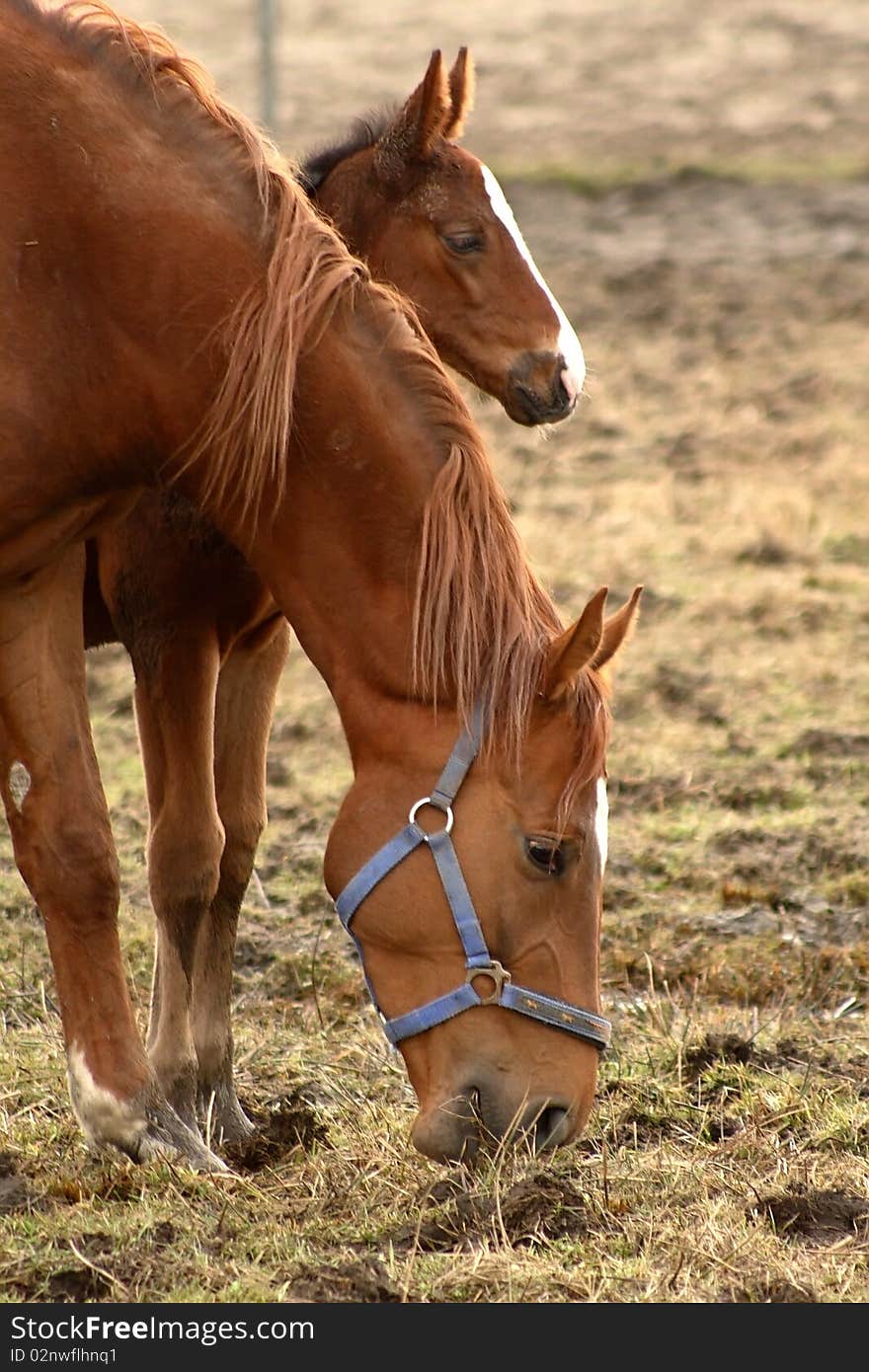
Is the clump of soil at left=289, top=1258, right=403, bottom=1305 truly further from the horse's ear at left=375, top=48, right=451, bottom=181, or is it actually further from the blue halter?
the horse's ear at left=375, top=48, right=451, bottom=181

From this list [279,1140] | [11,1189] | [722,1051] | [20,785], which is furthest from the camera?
[722,1051]

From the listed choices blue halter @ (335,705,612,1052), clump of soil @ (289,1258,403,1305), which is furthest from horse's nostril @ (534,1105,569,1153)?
clump of soil @ (289,1258,403,1305)

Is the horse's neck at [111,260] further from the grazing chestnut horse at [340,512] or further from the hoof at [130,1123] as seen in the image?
the hoof at [130,1123]

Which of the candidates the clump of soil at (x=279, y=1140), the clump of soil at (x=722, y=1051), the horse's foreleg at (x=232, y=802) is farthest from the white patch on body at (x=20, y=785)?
the clump of soil at (x=722, y=1051)

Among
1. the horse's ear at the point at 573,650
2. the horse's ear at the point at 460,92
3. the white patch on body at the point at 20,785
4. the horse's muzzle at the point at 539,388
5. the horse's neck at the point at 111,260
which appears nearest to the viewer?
the horse's ear at the point at 573,650

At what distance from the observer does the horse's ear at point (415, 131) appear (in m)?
4.87

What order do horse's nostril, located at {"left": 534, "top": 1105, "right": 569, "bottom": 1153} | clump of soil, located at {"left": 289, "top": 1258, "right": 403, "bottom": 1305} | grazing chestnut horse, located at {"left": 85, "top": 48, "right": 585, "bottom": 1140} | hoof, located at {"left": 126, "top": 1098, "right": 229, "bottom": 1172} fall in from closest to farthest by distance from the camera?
clump of soil, located at {"left": 289, "top": 1258, "right": 403, "bottom": 1305} < horse's nostril, located at {"left": 534, "top": 1105, "right": 569, "bottom": 1153} < hoof, located at {"left": 126, "top": 1098, "right": 229, "bottom": 1172} < grazing chestnut horse, located at {"left": 85, "top": 48, "right": 585, "bottom": 1140}

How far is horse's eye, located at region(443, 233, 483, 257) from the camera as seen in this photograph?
4.88m

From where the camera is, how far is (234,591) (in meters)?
4.03

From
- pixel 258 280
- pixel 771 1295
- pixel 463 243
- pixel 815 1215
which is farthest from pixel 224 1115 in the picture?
pixel 463 243

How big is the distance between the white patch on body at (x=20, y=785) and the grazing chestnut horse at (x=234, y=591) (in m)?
0.37

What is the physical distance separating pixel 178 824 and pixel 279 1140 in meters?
0.71

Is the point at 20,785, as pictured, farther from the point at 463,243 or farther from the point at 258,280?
the point at 463,243
